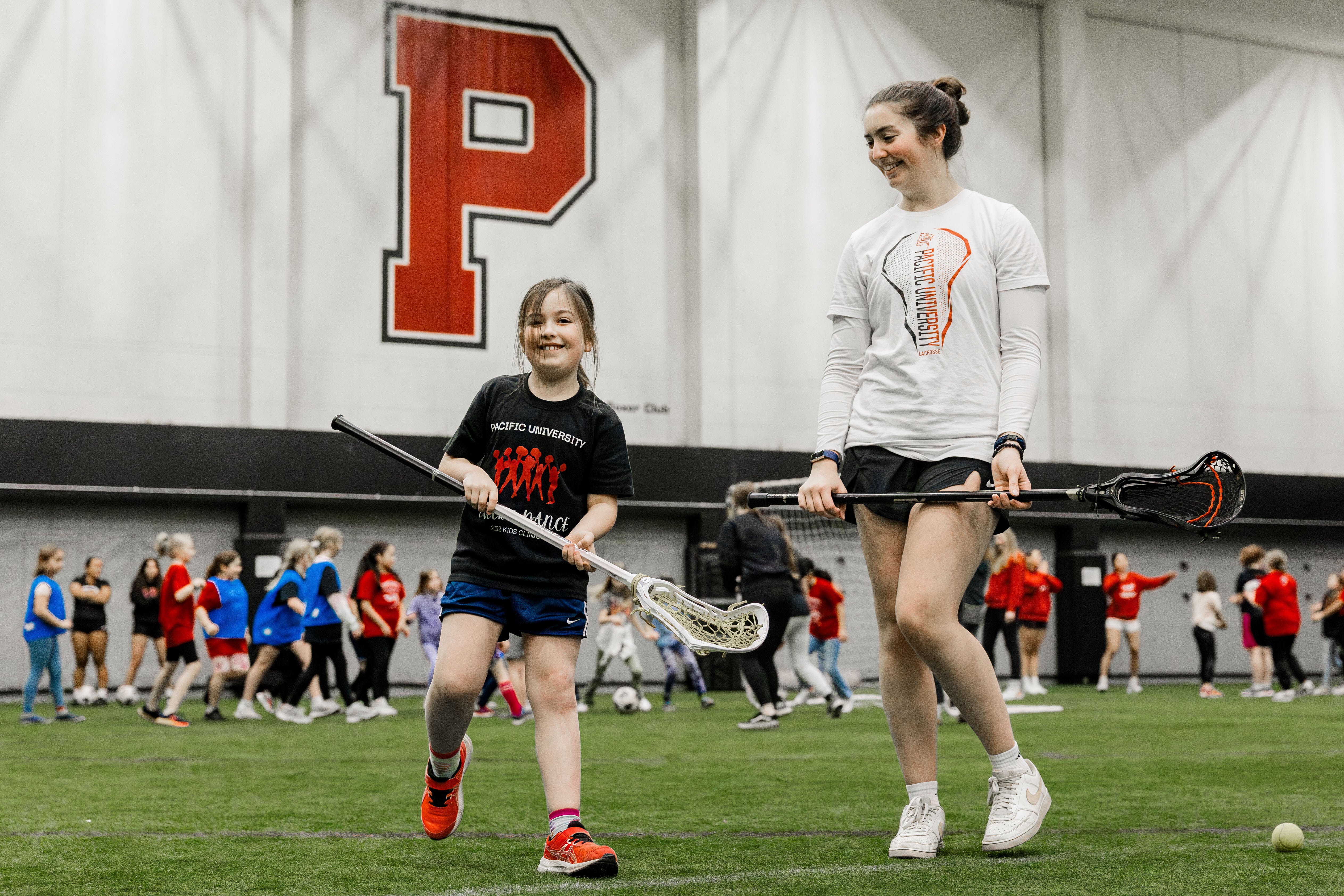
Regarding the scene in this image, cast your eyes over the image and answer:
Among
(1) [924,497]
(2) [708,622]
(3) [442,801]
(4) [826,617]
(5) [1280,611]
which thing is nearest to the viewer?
(1) [924,497]

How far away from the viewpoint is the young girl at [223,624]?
11.4 m

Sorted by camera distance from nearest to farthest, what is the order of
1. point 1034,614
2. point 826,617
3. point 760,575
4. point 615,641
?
point 760,575
point 826,617
point 615,641
point 1034,614

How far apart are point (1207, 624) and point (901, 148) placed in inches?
563

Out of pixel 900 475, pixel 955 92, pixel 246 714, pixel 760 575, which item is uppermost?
pixel 955 92

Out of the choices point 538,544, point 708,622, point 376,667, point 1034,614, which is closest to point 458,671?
point 538,544

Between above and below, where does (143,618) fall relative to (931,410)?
below

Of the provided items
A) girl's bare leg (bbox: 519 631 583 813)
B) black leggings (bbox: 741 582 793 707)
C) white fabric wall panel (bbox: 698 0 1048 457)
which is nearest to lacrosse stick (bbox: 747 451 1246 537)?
girl's bare leg (bbox: 519 631 583 813)

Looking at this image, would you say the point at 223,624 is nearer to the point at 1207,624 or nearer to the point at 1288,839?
the point at 1288,839

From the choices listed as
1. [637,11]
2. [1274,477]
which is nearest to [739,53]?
[637,11]

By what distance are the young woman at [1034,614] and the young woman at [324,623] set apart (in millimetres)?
7969

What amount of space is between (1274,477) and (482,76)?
14.4m

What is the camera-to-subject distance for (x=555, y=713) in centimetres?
367

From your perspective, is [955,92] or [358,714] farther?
[358,714]

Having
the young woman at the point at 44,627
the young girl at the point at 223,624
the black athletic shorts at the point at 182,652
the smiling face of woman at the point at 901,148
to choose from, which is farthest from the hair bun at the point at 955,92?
the young woman at the point at 44,627
